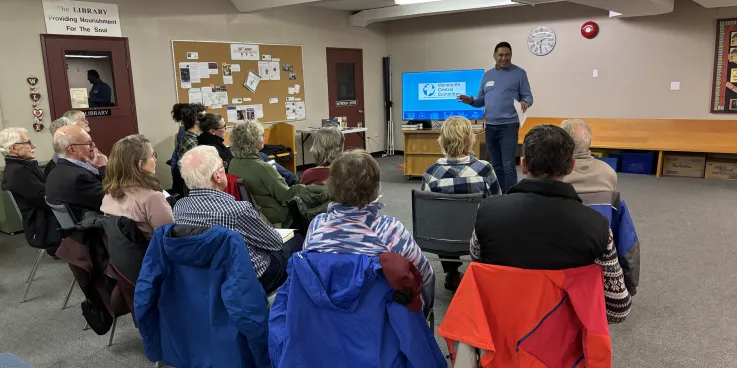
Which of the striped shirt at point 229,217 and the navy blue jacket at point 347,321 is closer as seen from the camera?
the navy blue jacket at point 347,321

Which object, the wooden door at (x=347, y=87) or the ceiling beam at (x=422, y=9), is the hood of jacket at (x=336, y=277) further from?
the wooden door at (x=347, y=87)

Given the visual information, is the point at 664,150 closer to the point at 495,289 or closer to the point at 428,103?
the point at 428,103

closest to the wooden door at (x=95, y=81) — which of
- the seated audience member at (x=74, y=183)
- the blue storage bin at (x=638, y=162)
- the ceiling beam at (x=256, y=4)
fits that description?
the ceiling beam at (x=256, y=4)

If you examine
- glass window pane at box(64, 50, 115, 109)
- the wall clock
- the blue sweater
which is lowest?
the blue sweater

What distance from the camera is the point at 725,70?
6891mm

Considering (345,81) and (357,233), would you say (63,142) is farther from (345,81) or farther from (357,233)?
(345,81)

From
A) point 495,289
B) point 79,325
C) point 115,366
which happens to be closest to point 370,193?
point 495,289

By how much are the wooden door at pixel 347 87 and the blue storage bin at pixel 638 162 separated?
3986 mm

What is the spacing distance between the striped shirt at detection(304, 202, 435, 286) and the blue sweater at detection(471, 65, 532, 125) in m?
3.58

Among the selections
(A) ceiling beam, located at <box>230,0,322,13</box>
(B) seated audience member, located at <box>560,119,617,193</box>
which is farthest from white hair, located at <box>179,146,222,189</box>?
(A) ceiling beam, located at <box>230,0,322,13</box>

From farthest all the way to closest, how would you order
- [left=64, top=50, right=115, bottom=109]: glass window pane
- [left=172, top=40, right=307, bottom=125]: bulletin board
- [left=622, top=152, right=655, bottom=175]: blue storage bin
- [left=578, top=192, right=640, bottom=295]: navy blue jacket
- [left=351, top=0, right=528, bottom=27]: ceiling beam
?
[left=351, top=0, right=528, bottom=27]: ceiling beam
[left=622, top=152, right=655, bottom=175]: blue storage bin
[left=172, top=40, right=307, bottom=125]: bulletin board
[left=64, top=50, right=115, bottom=109]: glass window pane
[left=578, top=192, right=640, bottom=295]: navy blue jacket

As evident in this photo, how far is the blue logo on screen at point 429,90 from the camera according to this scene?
7.26 m

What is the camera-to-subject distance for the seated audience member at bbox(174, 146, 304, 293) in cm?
201

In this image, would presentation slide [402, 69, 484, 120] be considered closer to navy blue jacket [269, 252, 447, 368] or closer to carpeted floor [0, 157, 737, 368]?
carpeted floor [0, 157, 737, 368]
